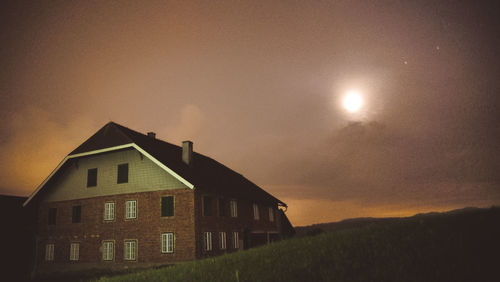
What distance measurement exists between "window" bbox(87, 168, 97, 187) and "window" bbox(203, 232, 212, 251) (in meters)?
10.6

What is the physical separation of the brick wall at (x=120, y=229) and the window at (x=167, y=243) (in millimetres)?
281

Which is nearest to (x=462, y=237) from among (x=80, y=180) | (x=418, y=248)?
(x=418, y=248)

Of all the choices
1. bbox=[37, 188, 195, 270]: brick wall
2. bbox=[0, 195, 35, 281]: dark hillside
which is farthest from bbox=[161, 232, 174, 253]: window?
bbox=[0, 195, 35, 281]: dark hillside

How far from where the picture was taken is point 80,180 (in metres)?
27.4

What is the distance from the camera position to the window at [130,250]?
23.6 metres

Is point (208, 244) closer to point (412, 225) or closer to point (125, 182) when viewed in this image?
point (125, 182)

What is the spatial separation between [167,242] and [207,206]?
3.85 meters

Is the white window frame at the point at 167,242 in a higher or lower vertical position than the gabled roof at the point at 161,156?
lower

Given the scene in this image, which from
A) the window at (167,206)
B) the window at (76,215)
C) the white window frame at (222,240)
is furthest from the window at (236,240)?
the window at (76,215)

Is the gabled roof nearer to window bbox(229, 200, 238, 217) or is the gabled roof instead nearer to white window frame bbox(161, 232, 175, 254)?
window bbox(229, 200, 238, 217)

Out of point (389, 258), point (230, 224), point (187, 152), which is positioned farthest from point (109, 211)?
point (389, 258)

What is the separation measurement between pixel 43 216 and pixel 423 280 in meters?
30.9

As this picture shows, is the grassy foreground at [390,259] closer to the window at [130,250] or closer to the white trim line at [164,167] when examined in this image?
the white trim line at [164,167]

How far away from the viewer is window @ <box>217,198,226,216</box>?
2585 centimetres
